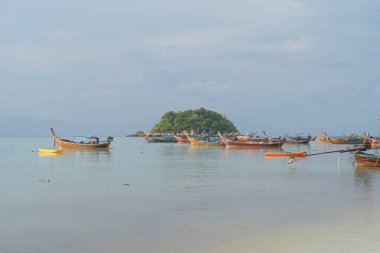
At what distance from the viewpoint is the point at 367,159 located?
29.6m

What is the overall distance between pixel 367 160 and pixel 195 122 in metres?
94.0

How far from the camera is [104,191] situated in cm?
2041

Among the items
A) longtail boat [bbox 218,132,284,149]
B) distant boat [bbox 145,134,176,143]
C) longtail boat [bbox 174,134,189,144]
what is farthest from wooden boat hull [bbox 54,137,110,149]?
distant boat [bbox 145,134,176,143]

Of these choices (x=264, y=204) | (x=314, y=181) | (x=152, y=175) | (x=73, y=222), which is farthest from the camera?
(x=152, y=175)

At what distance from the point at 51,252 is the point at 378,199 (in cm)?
1114

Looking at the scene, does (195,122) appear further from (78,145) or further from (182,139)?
(78,145)

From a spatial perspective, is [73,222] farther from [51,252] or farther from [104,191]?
[104,191]

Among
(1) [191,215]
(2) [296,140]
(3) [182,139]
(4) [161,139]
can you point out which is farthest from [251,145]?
(1) [191,215]

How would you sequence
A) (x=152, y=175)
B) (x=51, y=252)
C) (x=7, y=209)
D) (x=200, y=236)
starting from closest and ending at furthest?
1. (x=51, y=252)
2. (x=200, y=236)
3. (x=7, y=209)
4. (x=152, y=175)

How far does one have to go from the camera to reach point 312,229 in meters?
12.5

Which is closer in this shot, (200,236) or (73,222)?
(200,236)

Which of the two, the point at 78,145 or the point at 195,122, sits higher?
the point at 195,122

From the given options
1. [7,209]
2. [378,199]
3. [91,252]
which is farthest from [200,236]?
[378,199]

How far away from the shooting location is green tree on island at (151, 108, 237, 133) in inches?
4855
